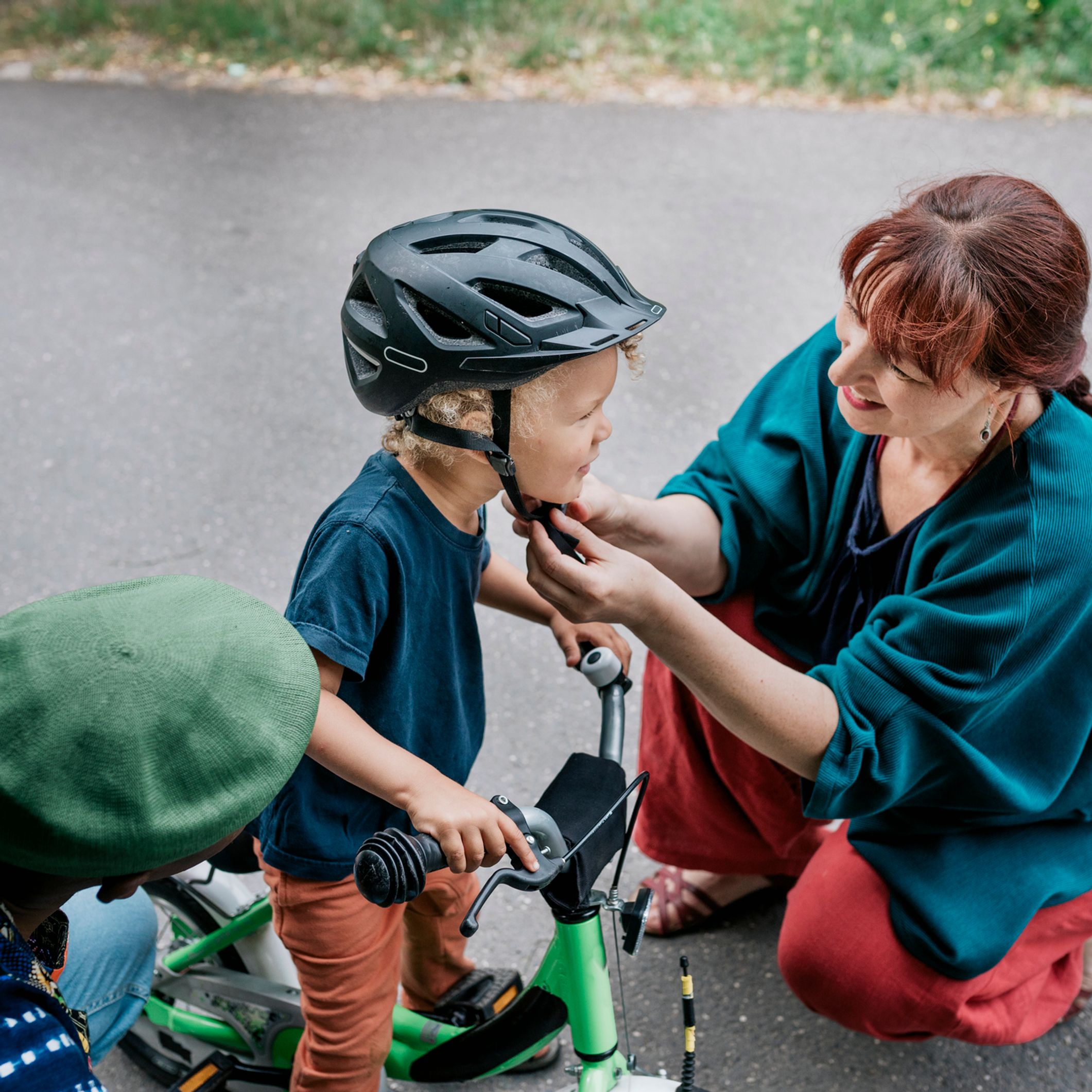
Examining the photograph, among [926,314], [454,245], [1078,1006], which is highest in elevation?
[454,245]

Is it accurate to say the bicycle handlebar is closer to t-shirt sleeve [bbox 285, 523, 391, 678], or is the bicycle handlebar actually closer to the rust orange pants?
t-shirt sleeve [bbox 285, 523, 391, 678]

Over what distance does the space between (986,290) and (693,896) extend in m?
1.55

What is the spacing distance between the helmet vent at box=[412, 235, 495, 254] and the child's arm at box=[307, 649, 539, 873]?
0.61 m

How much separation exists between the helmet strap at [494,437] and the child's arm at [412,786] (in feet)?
1.19

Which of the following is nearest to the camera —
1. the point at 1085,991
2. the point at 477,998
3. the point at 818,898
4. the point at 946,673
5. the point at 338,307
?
the point at 946,673

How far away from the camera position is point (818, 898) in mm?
2242

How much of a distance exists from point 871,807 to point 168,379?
11.5 feet

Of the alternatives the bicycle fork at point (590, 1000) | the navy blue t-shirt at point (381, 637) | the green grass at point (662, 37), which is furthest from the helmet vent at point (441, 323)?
the green grass at point (662, 37)

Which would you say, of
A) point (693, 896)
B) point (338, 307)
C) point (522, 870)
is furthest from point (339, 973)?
point (338, 307)

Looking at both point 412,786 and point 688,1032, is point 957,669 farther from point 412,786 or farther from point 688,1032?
point 412,786

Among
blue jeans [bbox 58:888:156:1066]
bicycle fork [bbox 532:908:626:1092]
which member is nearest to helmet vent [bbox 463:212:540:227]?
bicycle fork [bbox 532:908:626:1092]

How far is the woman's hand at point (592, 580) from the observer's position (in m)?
1.81

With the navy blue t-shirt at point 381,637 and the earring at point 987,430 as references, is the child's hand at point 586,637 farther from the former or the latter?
the earring at point 987,430

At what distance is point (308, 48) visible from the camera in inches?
266
